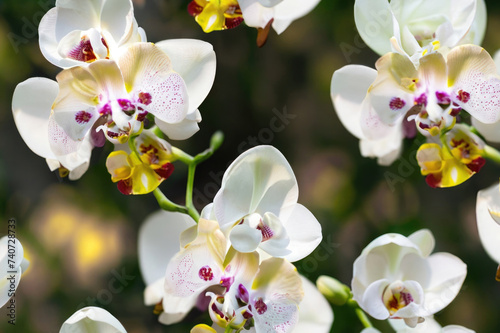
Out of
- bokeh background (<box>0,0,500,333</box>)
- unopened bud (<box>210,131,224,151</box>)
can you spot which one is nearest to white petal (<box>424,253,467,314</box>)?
bokeh background (<box>0,0,500,333</box>)

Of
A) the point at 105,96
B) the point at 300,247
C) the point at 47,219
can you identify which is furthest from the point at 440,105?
the point at 47,219

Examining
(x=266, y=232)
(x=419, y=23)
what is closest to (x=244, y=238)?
(x=266, y=232)

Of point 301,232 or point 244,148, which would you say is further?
point 244,148

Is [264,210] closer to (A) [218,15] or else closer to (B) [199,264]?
(B) [199,264]

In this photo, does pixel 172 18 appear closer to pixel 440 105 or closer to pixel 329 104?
pixel 329 104

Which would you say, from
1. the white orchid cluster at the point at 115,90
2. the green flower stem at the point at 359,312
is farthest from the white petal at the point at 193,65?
the green flower stem at the point at 359,312
